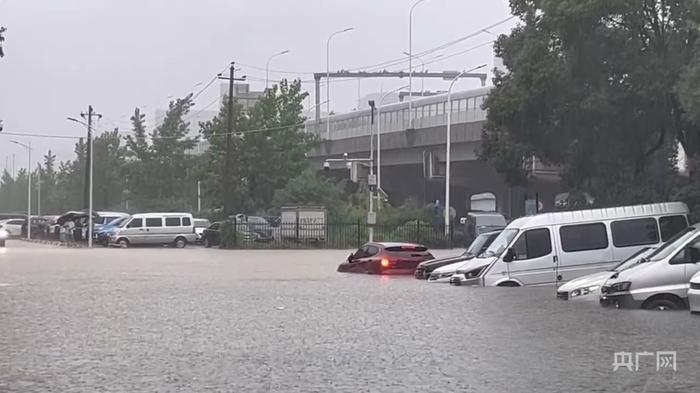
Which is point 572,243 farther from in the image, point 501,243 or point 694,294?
point 694,294

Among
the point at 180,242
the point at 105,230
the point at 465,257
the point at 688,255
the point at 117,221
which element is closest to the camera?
the point at 688,255

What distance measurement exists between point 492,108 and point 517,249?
9.23 m

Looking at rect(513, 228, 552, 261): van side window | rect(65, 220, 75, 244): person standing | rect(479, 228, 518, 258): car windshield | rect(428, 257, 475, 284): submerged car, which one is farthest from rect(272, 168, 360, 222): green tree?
rect(513, 228, 552, 261): van side window

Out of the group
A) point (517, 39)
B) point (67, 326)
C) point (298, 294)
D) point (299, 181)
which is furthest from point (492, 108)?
point (299, 181)

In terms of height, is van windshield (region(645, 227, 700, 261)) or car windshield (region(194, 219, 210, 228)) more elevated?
car windshield (region(194, 219, 210, 228))

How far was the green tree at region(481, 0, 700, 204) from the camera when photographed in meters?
27.6

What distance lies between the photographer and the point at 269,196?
68.1 meters

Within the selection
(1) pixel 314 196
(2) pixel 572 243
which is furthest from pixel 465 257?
(1) pixel 314 196

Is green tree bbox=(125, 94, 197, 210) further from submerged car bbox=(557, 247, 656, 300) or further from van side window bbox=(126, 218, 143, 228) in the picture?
submerged car bbox=(557, 247, 656, 300)

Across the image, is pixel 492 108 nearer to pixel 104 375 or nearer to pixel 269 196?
pixel 104 375

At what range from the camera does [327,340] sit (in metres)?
13.1

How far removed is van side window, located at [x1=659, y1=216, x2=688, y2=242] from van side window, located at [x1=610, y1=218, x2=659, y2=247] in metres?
0.16

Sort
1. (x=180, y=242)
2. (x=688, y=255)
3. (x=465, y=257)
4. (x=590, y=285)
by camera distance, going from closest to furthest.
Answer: (x=688, y=255) < (x=590, y=285) < (x=465, y=257) < (x=180, y=242)

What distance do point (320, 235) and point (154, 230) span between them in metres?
9.25
